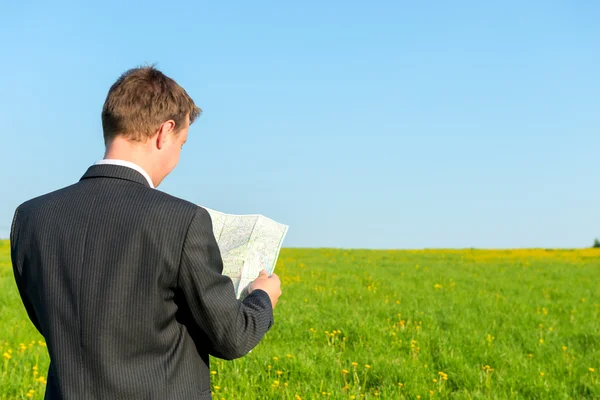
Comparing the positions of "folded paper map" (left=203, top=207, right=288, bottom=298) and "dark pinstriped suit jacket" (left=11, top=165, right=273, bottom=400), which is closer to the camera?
"dark pinstriped suit jacket" (left=11, top=165, right=273, bottom=400)

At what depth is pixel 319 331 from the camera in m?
8.58

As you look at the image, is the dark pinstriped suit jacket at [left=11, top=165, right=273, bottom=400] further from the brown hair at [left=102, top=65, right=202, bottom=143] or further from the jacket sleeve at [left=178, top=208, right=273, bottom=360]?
the brown hair at [left=102, top=65, right=202, bottom=143]

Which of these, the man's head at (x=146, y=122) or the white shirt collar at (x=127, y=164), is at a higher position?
the man's head at (x=146, y=122)

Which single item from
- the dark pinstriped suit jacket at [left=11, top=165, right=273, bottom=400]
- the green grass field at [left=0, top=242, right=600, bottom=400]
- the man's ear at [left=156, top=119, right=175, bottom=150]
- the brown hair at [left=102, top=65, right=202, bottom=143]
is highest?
the brown hair at [left=102, top=65, right=202, bottom=143]

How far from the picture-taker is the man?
2.15 meters

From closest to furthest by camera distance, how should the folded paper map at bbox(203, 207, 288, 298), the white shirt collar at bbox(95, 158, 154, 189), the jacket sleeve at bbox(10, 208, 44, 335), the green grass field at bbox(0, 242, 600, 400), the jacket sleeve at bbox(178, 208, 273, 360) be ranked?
the jacket sleeve at bbox(178, 208, 273, 360) → the white shirt collar at bbox(95, 158, 154, 189) → the jacket sleeve at bbox(10, 208, 44, 335) → the folded paper map at bbox(203, 207, 288, 298) → the green grass field at bbox(0, 242, 600, 400)

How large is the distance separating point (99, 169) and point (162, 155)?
0.78ft

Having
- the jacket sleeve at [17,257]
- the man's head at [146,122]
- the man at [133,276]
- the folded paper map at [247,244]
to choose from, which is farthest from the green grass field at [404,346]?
the man's head at [146,122]

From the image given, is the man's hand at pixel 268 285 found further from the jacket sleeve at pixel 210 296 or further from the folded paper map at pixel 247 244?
the jacket sleeve at pixel 210 296

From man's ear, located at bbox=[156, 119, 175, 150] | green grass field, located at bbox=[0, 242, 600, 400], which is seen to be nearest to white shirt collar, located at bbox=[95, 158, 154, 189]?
man's ear, located at bbox=[156, 119, 175, 150]

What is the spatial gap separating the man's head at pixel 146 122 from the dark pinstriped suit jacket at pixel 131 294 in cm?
9

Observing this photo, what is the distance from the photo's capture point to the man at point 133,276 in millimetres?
2154

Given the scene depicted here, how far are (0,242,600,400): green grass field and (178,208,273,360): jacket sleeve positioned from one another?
3.56 metres

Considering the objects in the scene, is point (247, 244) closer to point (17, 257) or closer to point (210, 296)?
point (210, 296)
